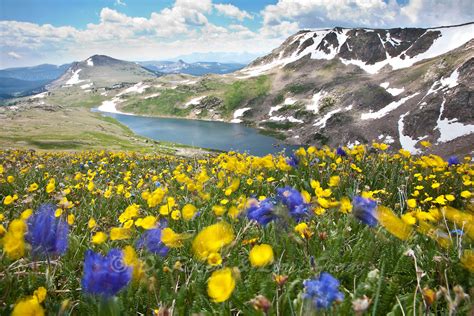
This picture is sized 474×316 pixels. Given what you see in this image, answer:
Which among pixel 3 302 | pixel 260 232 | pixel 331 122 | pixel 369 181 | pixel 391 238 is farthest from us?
pixel 331 122

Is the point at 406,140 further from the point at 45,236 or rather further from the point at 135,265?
the point at 45,236

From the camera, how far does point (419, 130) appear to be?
11056cm

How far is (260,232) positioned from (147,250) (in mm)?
1129

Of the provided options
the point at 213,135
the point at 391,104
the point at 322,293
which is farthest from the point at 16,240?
the point at 213,135

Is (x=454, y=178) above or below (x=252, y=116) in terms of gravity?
Answer: above

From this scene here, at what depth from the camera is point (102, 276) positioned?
5.27 ft

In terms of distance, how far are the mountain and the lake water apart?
1299 cm

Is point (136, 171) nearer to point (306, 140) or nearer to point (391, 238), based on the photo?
point (391, 238)

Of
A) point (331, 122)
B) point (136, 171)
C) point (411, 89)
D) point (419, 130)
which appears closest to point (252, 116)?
point (331, 122)

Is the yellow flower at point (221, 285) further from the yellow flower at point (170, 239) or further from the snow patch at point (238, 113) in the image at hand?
the snow patch at point (238, 113)

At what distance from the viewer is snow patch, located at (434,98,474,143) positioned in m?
98.8

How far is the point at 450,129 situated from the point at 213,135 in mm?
84848

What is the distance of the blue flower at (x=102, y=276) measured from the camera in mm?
1606

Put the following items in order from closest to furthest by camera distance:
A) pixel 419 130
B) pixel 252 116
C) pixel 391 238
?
pixel 391 238 → pixel 419 130 → pixel 252 116
